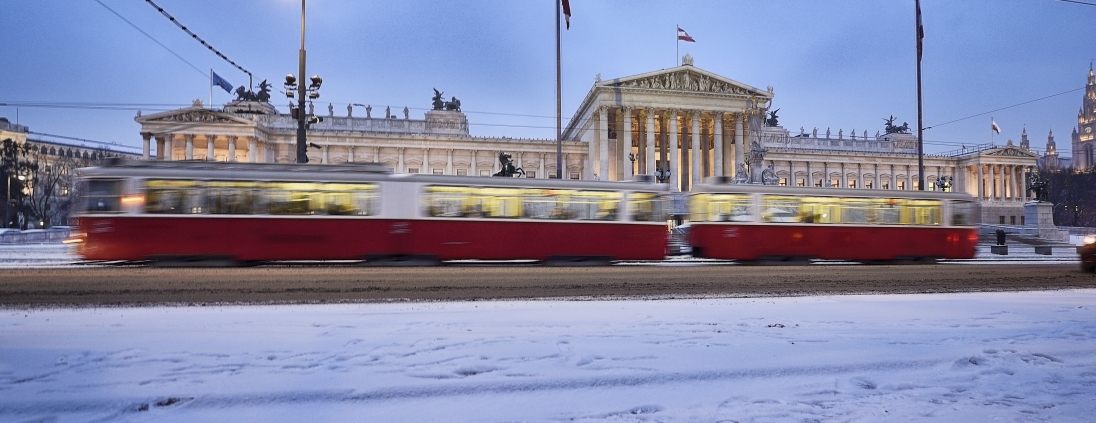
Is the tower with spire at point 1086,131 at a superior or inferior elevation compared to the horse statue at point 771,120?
superior

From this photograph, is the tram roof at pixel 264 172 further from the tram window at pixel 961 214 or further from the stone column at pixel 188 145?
the stone column at pixel 188 145

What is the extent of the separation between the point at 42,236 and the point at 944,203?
41.5 meters

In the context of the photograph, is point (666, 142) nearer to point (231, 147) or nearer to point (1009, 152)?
point (231, 147)

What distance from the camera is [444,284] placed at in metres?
9.73

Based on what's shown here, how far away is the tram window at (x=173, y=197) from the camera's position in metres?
13.2

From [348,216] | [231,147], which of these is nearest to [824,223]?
[348,216]

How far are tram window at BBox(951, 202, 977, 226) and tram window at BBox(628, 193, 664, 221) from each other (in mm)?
10419

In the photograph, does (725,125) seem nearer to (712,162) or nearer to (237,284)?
(712,162)

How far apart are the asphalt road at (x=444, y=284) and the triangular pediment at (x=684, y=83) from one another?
4735 centimetres

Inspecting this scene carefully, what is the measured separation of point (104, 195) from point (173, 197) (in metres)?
1.48

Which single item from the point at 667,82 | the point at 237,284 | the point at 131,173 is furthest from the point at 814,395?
the point at 667,82

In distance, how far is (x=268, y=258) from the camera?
1362cm

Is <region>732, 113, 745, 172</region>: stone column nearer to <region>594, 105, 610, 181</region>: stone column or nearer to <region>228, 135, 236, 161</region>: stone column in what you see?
<region>594, 105, 610, 181</region>: stone column

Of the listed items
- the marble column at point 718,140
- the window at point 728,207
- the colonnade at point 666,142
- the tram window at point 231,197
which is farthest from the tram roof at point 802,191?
the marble column at point 718,140
